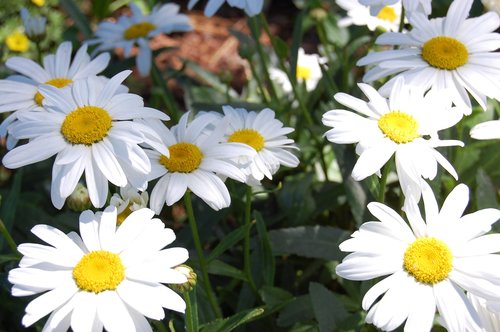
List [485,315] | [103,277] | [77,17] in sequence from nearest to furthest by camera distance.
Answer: [103,277] < [485,315] < [77,17]

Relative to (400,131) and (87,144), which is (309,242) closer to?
(400,131)

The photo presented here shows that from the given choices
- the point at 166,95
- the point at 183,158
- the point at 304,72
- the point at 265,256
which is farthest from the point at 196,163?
the point at 304,72

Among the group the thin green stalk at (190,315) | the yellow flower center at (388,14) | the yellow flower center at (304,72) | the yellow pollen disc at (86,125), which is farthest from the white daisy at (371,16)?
the thin green stalk at (190,315)

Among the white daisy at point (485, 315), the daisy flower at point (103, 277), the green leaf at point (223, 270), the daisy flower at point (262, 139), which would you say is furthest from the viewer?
the green leaf at point (223, 270)

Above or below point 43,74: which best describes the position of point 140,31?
above

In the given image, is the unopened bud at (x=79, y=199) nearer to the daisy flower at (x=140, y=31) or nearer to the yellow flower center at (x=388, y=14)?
the daisy flower at (x=140, y=31)

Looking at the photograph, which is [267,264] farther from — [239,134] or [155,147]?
[155,147]
